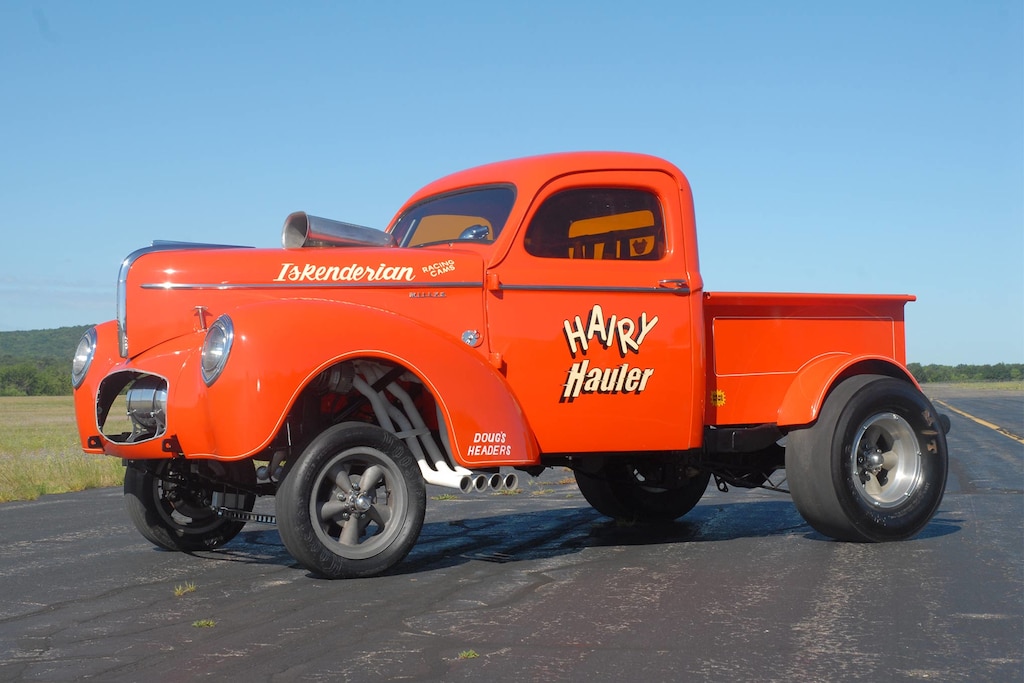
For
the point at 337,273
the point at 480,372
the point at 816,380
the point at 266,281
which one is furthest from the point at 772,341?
the point at 266,281

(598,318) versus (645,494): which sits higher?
(598,318)

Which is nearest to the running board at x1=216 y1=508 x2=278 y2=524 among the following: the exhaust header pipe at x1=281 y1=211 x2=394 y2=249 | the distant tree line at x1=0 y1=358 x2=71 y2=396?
the exhaust header pipe at x1=281 y1=211 x2=394 y2=249

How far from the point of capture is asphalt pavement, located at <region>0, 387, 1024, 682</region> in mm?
4234

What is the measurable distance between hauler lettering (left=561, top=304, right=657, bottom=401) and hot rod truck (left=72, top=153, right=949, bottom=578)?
13 mm

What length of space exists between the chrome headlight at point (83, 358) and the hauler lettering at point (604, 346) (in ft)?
9.77

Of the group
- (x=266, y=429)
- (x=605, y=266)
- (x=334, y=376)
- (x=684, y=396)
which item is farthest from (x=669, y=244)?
(x=266, y=429)

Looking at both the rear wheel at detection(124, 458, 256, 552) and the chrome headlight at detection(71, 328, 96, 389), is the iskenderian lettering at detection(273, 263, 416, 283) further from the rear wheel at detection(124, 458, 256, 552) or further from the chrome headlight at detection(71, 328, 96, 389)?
the chrome headlight at detection(71, 328, 96, 389)

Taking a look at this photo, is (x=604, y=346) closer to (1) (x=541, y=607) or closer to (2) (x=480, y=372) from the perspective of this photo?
(2) (x=480, y=372)

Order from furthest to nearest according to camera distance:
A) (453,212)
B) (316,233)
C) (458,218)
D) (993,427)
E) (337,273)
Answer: (993,427) < (453,212) < (458,218) < (316,233) < (337,273)

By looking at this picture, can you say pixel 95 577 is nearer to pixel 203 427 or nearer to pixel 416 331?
pixel 203 427

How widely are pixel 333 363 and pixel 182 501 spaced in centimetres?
204

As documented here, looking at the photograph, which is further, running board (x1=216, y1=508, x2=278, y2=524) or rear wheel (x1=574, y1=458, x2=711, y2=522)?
rear wheel (x1=574, y1=458, x2=711, y2=522)

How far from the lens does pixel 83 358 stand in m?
7.16

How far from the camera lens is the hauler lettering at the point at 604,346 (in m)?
6.84
